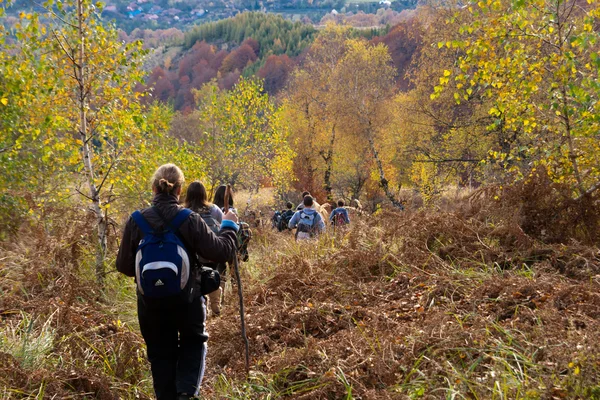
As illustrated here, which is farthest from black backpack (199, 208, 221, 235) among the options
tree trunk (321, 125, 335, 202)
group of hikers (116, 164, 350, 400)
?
tree trunk (321, 125, 335, 202)

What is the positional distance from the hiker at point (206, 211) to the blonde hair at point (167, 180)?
1.02 meters

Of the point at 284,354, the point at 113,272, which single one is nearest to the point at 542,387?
the point at 284,354

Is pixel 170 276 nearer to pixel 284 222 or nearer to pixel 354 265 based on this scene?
pixel 354 265

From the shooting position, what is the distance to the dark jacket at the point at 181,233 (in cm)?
319

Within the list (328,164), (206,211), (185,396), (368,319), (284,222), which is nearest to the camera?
(185,396)

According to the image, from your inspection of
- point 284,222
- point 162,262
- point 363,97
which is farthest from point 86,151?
point 363,97

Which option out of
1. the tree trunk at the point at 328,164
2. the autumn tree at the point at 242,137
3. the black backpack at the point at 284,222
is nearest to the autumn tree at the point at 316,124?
the tree trunk at the point at 328,164

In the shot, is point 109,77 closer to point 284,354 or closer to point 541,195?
point 284,354

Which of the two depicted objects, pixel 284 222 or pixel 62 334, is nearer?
pixel 62 334

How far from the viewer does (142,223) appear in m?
3.19

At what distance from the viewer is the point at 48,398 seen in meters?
3.37

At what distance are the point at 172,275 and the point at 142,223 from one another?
Answer: 17.7 inches

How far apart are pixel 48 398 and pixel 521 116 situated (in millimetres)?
5886

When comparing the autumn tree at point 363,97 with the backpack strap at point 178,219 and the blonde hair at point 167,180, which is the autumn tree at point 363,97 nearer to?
the blonde hair at point 167,180
